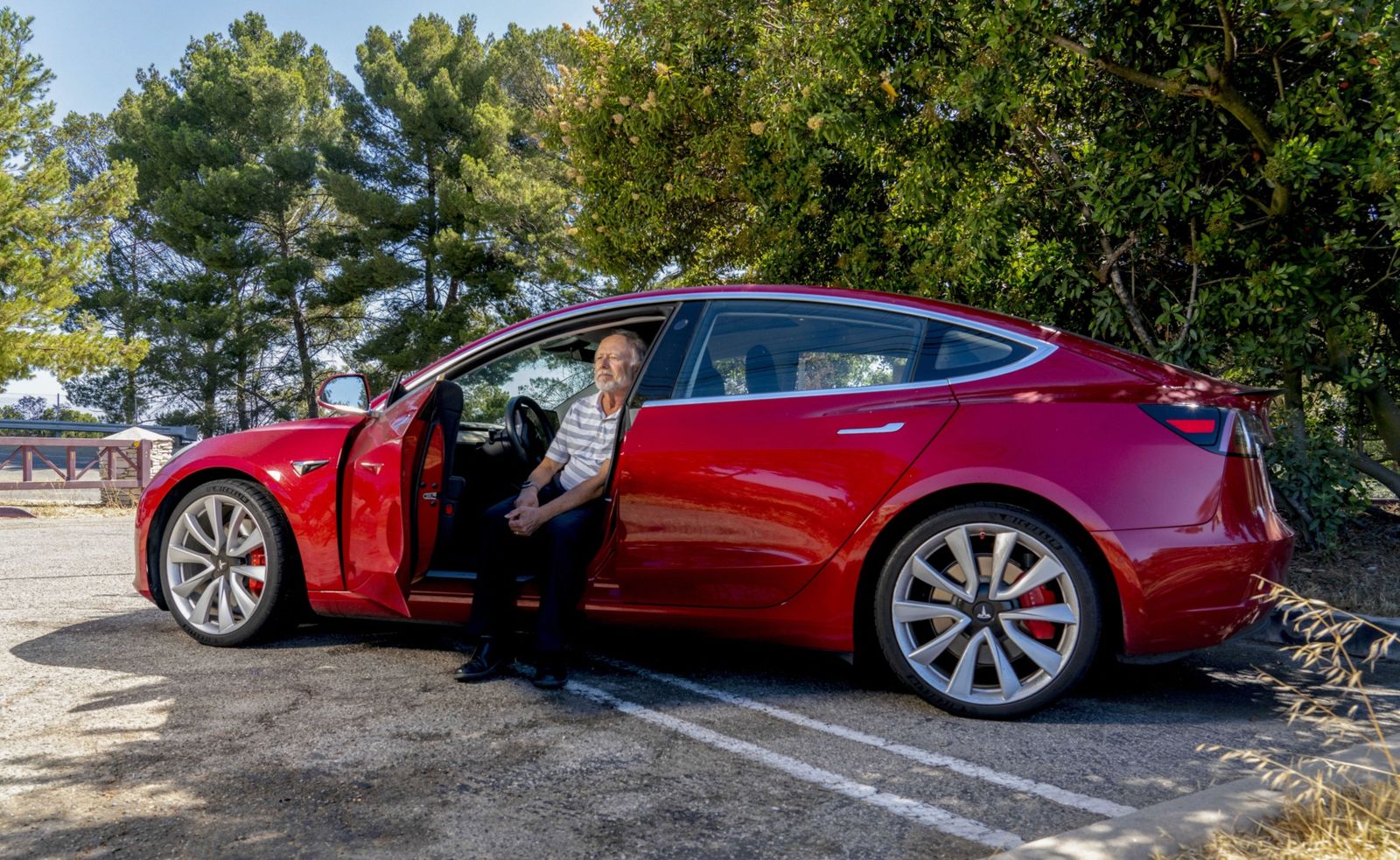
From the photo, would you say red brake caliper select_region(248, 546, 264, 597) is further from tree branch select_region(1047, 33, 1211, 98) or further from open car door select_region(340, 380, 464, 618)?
tree branch select_region(1047, 33, 1211, 98)

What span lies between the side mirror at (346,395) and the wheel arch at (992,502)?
7.55 feet

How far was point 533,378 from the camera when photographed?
5.03 metres

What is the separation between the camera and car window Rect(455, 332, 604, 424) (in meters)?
4.81

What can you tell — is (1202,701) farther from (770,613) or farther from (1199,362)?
(1199,362)

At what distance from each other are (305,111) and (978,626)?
36041mm

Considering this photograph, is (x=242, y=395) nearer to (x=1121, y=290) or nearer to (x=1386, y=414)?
(x=1121, y=290)

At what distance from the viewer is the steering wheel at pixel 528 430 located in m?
4.93

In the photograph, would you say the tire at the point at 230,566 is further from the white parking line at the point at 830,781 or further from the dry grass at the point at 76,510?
the dry grass at the point at 76,510

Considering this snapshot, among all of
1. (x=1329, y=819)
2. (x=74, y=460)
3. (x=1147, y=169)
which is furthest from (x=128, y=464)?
(x=1329, y=819)

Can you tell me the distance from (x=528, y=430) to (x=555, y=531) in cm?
99

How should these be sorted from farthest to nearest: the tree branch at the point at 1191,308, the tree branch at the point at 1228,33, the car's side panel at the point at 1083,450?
the tree branch at the point at 1191,308 → the tree branch at the point at 1228,33 → the car's side panel at the point at 1083,450

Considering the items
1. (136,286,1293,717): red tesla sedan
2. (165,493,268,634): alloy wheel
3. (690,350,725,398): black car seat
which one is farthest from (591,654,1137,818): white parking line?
(165,493,268,634): alloy wheel

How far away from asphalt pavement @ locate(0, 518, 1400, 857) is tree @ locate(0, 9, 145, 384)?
19.4 m

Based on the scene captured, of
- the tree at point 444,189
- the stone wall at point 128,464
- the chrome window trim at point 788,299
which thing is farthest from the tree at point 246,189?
the chrome window trim at point 788,299
